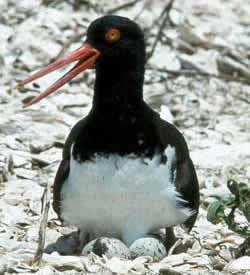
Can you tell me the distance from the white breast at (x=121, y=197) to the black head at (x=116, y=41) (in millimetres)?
519

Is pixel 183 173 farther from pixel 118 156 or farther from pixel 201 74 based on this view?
pixel 201 74

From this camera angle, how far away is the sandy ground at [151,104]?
536cm

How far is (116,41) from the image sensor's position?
17.7 ft

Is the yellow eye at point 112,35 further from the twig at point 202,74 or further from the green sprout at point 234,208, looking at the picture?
the twig at point 202,74

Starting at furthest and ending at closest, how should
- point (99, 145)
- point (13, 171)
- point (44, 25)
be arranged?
point (44, 25), point (13, 171), point (99, 145)

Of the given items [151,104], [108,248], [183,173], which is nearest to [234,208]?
[183,173]

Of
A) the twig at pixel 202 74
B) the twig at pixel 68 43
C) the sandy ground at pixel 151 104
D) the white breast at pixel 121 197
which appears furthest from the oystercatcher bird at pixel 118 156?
the twig at pixel 68 43

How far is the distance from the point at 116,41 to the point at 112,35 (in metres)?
0.04

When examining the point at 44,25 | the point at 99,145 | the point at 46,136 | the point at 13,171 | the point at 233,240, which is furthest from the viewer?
the point at 44,25

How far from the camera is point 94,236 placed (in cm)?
553

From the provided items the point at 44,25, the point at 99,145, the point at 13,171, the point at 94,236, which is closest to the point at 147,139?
the point at 99,145

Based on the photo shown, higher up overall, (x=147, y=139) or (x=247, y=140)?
(x=147, y=139)

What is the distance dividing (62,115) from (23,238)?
92.4 inches

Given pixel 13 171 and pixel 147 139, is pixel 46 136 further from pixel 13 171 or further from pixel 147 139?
pixel 147 139
